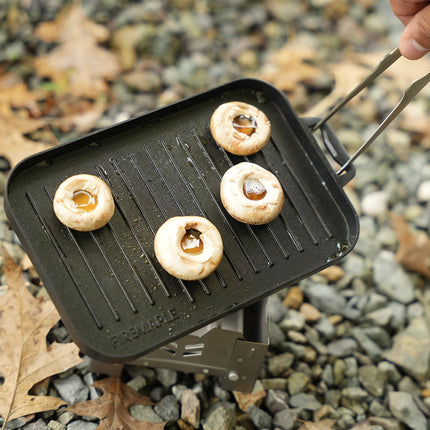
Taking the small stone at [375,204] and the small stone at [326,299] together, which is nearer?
the small stone at [326,299]

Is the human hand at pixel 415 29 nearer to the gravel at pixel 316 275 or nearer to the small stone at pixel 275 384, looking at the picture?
the gravel at pixel 316 275

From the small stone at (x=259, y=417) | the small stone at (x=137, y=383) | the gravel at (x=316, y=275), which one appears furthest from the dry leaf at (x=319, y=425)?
the small stone at (x=137, y=383)

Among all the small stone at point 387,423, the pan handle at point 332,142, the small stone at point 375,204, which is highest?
the pan handle at point 332,142

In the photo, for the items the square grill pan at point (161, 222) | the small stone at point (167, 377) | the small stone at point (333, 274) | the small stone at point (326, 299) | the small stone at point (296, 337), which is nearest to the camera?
the square grill pan at point (161, 222)

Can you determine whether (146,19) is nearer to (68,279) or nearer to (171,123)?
(171,123)

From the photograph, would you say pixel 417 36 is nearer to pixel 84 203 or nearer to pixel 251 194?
pixel 251 194

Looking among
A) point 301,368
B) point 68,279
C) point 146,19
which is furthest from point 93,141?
point 146,19
